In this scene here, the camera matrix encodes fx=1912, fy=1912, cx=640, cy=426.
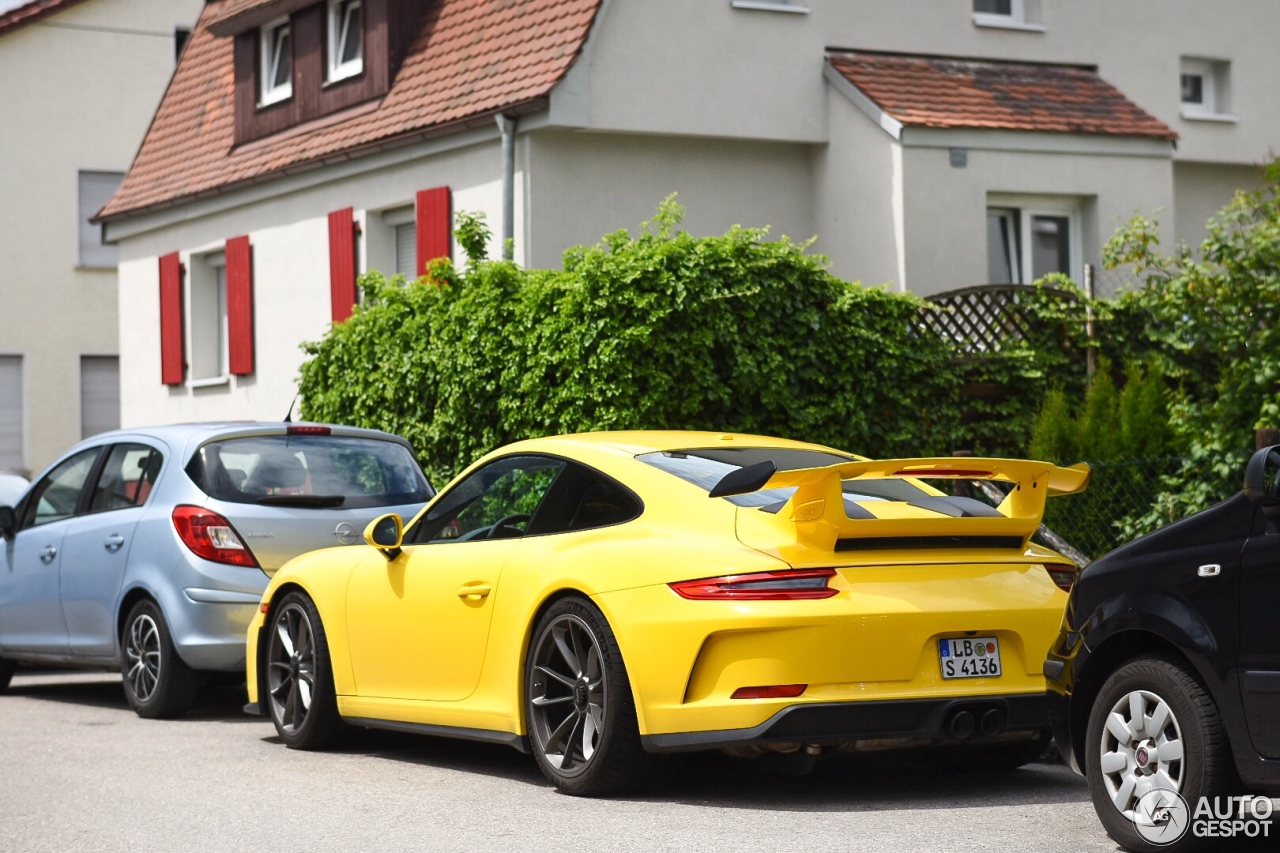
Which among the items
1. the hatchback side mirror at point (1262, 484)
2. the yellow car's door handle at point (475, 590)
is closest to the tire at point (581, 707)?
the yellow car's door handle at point (475, 590)

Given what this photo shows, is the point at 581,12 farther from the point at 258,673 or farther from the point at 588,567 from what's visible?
the point at 588,567

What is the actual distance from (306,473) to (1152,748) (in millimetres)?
6242

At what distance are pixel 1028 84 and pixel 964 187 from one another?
7.17 feet

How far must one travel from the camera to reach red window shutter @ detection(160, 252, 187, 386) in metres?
26.5

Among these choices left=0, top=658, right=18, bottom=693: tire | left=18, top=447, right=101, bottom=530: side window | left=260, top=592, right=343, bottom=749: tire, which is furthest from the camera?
left=0, top=658, right=18, bottom=693: tire

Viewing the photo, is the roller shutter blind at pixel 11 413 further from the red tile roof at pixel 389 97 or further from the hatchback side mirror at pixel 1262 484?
the hatchback side mirror at pixel 1262 484

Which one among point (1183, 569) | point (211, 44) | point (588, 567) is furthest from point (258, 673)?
point (211, 44)

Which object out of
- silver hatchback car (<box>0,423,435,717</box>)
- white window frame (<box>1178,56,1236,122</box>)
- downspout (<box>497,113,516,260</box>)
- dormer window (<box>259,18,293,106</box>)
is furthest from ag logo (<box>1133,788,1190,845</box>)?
dormer window (<box>259,18,293,106</box>)

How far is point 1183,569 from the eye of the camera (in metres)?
5.89

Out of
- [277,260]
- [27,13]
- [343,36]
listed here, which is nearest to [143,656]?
[277,260]

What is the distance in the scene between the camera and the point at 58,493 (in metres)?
12.3

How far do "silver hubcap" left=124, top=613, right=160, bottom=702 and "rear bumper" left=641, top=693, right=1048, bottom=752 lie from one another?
15.3ft

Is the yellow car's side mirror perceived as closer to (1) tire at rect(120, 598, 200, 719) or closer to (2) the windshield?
(2) the windshield

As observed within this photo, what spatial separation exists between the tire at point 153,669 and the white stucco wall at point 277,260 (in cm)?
904
